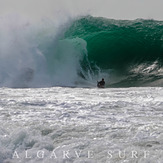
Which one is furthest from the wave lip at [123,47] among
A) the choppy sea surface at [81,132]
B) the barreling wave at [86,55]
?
the choppy sea surface at [81,132]

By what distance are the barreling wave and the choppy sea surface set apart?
8.63 metres

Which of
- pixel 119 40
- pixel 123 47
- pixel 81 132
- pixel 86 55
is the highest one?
pixel 119 40

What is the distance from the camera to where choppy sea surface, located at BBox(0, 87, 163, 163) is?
399 cm

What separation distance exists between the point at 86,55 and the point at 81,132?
49.7 ft

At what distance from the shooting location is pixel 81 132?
488 centimetres

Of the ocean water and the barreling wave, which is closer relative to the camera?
the ocean water

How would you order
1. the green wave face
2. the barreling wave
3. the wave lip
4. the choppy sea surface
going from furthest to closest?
the green wave face, the wave lip, the barreling wave, the choppy sea surface

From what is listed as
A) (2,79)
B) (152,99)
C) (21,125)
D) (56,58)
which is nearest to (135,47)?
(56,58)

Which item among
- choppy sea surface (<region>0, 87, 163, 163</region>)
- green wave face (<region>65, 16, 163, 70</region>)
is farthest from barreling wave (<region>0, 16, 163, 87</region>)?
choppy sea surface (<region>0, 87, 163, 163</region>)

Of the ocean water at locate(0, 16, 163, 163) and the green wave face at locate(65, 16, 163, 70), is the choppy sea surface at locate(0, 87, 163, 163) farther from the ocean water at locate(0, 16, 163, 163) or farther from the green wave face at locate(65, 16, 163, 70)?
the green wave face at locate(65, 16, 163, 70)

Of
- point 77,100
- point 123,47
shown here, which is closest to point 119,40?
point 123,47

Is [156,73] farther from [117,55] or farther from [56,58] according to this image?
[56,58]

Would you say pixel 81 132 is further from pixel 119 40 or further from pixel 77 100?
pixel 119 40

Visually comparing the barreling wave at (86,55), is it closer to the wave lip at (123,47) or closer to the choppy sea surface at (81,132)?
the wave lip at (123,47)
